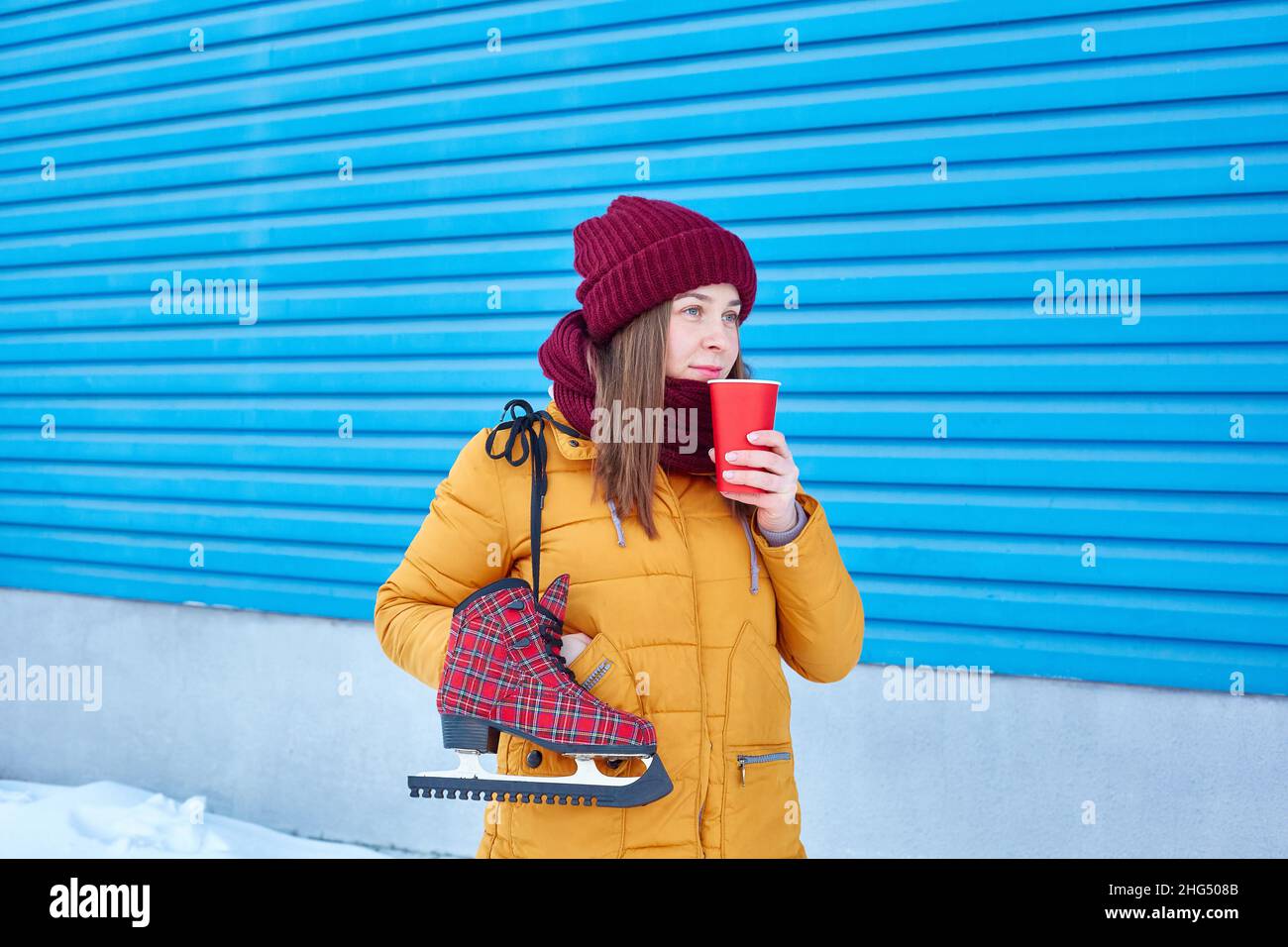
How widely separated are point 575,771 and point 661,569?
0.40 meters

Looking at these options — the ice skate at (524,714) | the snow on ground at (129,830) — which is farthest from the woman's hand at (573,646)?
the snow on ground at (129,830)

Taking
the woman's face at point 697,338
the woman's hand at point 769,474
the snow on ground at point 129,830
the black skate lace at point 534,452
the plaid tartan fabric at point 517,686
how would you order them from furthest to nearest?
the snow on ground at point 129,830
the woman's face at point 697,338
the black skate lace at point 534,452
the woman's hand at point 769,474
the plaid tartan fabric at point 517,686

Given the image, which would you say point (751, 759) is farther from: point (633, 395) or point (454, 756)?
point (454, 756)

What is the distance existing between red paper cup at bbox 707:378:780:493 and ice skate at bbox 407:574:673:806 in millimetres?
437

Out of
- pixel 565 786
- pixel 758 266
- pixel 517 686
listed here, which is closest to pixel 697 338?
pixel 517 686

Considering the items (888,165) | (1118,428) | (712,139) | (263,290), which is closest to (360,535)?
(263,290)

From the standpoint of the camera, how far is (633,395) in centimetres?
213

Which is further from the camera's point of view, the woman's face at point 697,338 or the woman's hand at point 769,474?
the woman's face at point 697,338

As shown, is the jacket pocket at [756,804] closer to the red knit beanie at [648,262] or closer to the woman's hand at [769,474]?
the woman's hand at [769,474]

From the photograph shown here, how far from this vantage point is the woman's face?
2160 millimetres

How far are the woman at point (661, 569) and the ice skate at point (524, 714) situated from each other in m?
0.09

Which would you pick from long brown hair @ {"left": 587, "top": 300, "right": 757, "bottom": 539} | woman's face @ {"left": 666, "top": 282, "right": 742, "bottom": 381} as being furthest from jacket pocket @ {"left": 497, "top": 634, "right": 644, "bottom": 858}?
woman's face @ {"left": 666, "top": 282, "right": 742, "bottom": 381}

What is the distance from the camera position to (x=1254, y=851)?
3.64 meters

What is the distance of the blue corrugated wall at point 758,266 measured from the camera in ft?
12.1
